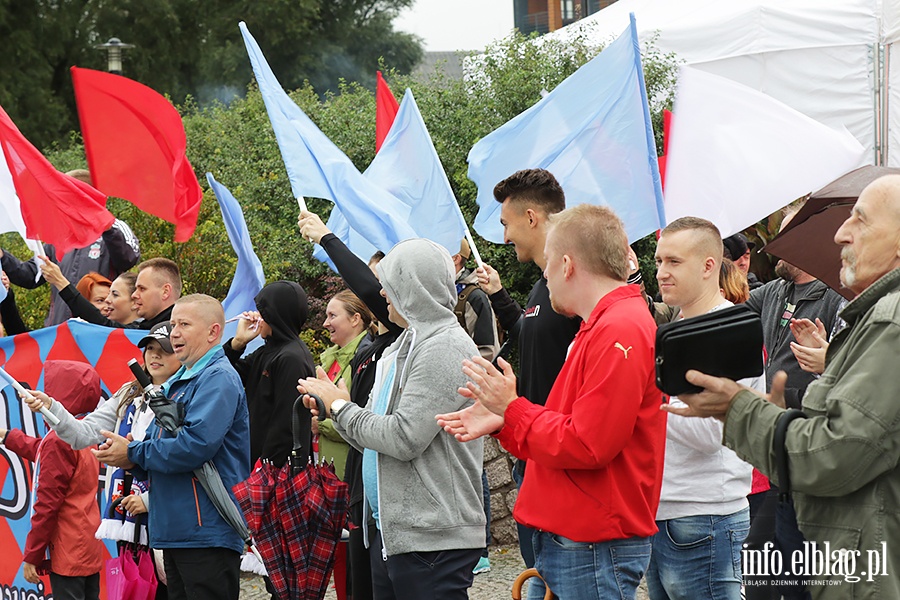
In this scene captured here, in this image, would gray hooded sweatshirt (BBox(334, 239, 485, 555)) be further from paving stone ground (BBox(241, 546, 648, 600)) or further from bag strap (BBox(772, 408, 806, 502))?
paving stone ground (BBox(241, 546, 648, 600))

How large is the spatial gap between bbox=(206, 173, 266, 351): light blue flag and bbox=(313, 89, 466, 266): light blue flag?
1.68 feet

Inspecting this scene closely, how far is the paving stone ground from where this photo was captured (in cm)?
712

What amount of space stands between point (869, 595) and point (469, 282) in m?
4.22

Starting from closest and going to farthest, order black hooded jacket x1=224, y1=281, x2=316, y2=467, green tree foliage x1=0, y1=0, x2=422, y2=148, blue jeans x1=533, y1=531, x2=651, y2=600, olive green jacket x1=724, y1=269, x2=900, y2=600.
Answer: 1. olive green jacket x1=724, y1=269, x2=900, y2=600
2. blue jeans x1=533, y1=531, x2=651, y2=600
3. black hooded jacket x1=224, y1=281, x2=316, y2=467
4. green tree foliage x1=0, y1=0, x2=422, y2=148

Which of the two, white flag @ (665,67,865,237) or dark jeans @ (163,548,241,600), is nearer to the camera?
dark jeans @ (163,548,241,600)

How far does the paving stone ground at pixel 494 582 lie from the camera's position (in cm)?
712

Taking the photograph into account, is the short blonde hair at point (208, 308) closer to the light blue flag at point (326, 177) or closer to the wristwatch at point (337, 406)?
the light blue flag at point (326, 177)

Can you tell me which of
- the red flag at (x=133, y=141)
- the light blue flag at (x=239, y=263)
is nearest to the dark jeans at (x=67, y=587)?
the light blue flag at (x=239, y=263)

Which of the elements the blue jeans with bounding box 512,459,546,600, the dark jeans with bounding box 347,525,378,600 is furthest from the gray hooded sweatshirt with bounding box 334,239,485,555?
the dark jeans with bounding box 347,525,378,600

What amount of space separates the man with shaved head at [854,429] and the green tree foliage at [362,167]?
7.32 meters

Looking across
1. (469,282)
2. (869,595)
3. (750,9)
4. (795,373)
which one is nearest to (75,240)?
(469,282)

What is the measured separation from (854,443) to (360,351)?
3.43 meters

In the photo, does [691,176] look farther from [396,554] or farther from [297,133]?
[396,554]

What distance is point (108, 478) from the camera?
6.16 m
